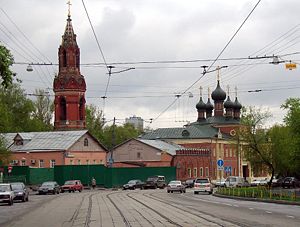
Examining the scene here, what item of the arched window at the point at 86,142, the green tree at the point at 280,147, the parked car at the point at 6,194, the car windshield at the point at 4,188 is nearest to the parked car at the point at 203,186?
the green tree at the point at 280,147

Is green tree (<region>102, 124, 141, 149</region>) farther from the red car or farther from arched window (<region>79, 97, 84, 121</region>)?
the red car

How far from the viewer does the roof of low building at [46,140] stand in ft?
275

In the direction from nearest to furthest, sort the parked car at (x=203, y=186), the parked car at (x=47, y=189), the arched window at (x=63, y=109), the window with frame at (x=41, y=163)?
1. the parked car at (x=203, y=186)
2. the parked car at (x=47, y=189)
3. the window with frame at (x=41, y=163)
4. the arched window at (x=63, y=109)

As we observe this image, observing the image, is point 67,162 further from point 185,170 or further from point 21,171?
point 185,170

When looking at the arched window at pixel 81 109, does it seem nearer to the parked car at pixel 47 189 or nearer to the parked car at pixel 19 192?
the parked car at pixel 47 189

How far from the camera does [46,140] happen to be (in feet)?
283

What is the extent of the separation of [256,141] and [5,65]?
152 feet

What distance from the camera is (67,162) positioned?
273 feet

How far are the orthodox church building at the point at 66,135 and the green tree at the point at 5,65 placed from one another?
62.3 metres

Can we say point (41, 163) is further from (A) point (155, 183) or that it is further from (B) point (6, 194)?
(B) point (6, 194)

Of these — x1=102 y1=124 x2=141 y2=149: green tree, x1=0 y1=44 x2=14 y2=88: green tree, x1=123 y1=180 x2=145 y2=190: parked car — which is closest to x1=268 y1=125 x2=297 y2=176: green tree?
x1=123 y1=180 x2=145 y2=190: parked car

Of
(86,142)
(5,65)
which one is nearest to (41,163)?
(86,142)

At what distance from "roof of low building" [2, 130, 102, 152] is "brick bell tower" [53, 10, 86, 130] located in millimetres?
4640

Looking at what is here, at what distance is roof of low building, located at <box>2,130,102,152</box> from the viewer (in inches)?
3300
